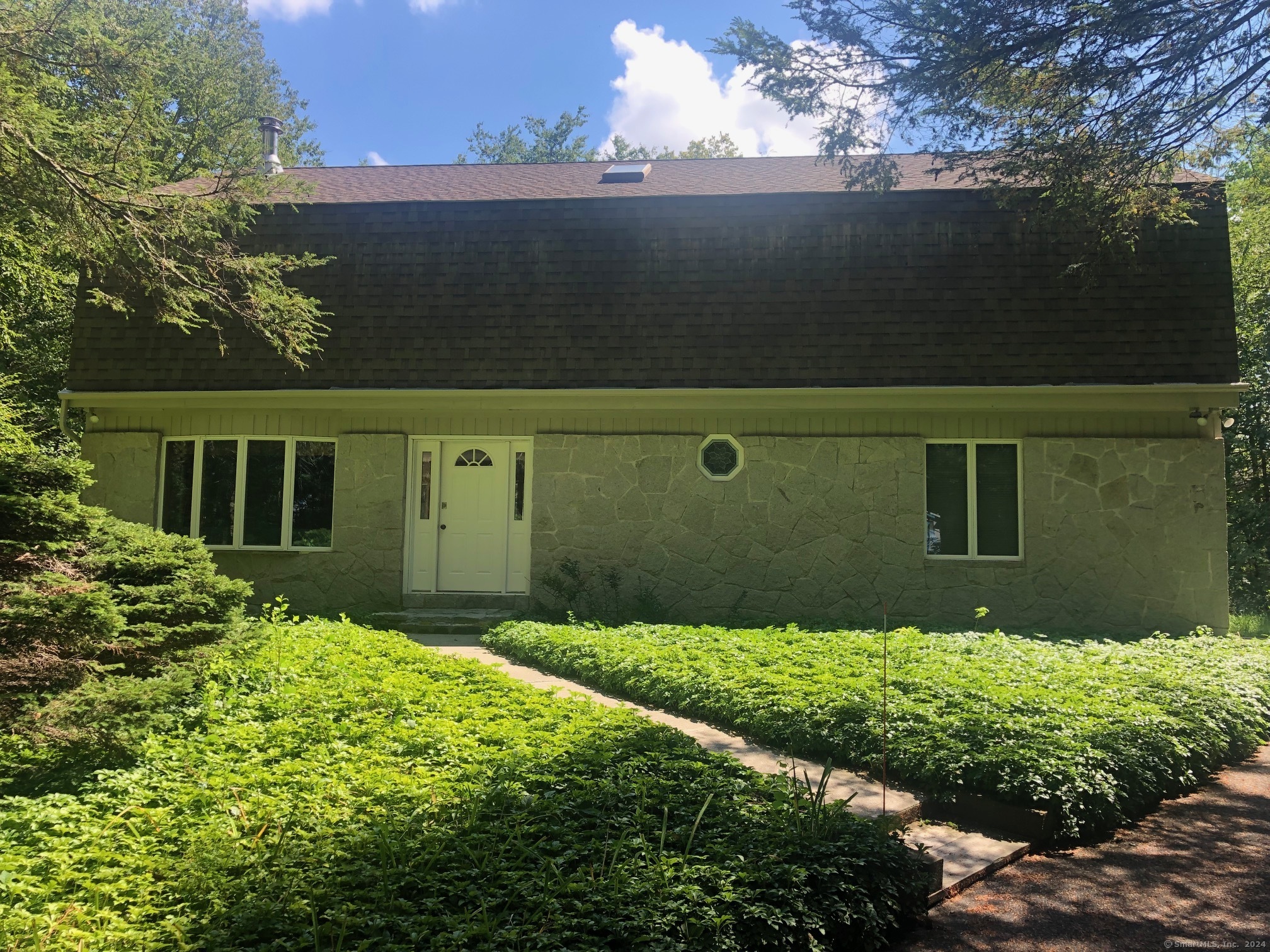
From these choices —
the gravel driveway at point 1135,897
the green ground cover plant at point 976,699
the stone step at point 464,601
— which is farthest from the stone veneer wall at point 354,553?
the gravel driveway at point 1135,897

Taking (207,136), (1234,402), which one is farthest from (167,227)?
(1234,402)

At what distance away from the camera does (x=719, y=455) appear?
1041cm

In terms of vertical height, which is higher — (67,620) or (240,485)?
(240,485)

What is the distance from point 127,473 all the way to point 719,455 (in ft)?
23.4

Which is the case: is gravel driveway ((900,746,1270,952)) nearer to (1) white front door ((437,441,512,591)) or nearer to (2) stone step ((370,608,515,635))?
(2) stone step ((370,608,515,635))

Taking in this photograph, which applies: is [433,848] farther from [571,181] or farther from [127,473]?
[571,181]

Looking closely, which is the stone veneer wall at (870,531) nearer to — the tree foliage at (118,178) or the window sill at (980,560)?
the window sill at (980,560)

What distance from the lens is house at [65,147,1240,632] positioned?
9914 mm


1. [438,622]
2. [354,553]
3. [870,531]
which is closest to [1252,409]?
[870,531]

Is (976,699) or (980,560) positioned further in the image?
(980,560)

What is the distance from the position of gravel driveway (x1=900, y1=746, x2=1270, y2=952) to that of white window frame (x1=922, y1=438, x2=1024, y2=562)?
532 cm

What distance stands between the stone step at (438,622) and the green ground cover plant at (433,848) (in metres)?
4.53

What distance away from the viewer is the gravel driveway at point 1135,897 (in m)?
3.33

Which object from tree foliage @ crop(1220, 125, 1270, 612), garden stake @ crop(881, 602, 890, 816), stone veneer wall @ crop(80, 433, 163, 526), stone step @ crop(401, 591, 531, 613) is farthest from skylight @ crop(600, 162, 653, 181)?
tree foliage @ crop(1220, 125, 1270, 612)
